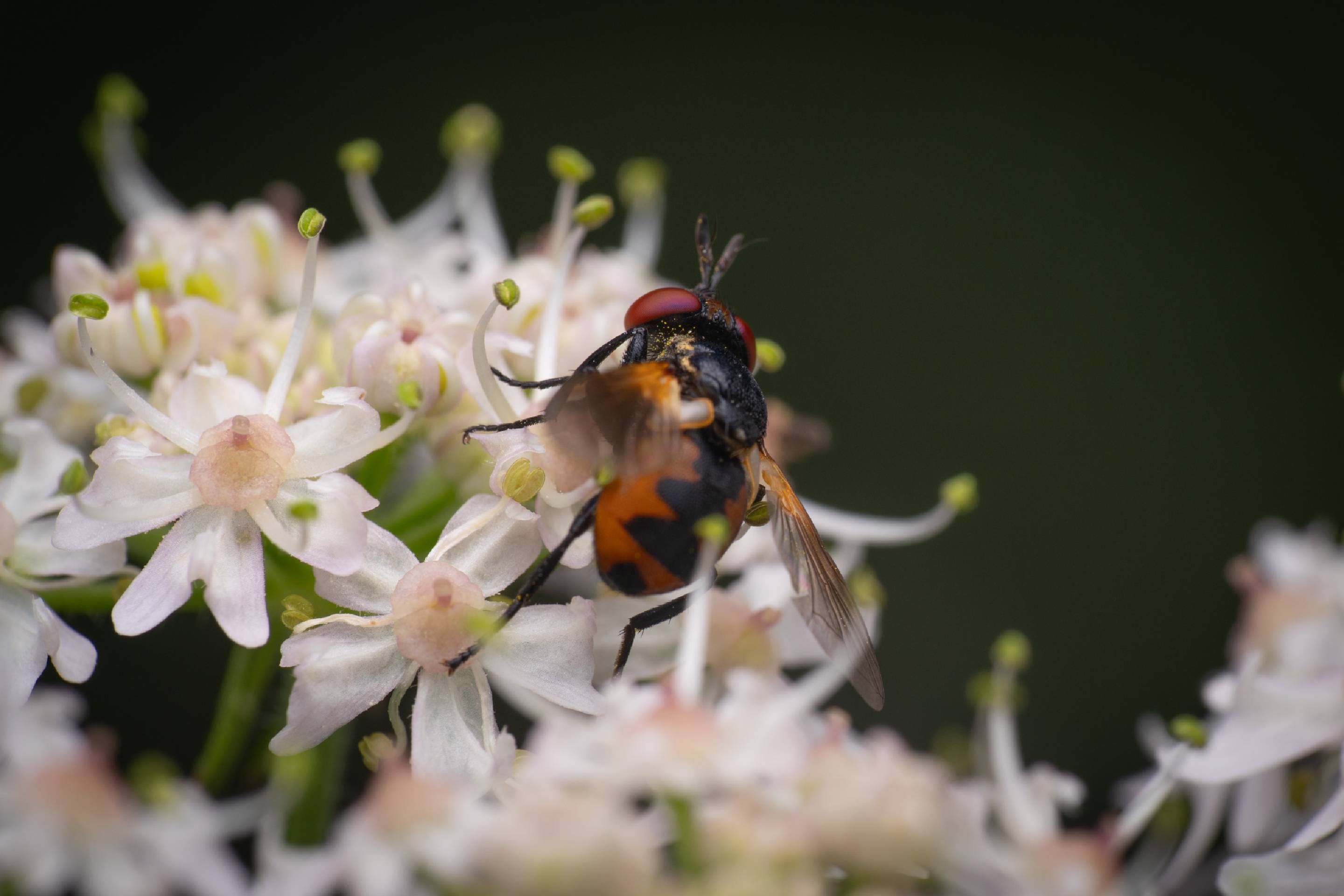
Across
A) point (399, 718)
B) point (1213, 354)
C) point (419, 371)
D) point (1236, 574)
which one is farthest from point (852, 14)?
point (399, 718)

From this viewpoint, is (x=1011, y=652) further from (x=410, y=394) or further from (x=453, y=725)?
(x=410, y=394)

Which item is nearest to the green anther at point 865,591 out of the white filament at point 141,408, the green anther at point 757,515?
the green anther at point 757,515

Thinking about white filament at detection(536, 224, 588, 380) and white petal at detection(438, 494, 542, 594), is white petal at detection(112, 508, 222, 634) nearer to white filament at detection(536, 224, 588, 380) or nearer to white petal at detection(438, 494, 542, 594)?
white petal at detection(438, 494, 542, 594)

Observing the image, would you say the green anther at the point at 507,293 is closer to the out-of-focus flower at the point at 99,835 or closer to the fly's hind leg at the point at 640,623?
the fly's hind leg at the point at 640,623

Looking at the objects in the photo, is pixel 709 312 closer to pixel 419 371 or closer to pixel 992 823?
pixel 419 371

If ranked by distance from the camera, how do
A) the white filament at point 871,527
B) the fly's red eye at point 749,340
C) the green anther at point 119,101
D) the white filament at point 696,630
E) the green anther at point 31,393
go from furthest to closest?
the green anther at point 119,101 → the white filament at point 871,527 → the green anther at point 31,393 → the fly's red eye at point 749,340 → the white filament at point 696,630

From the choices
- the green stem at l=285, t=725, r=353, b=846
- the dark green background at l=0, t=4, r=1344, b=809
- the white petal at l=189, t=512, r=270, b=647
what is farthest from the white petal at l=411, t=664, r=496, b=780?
the dark green background at l=0, t=4, r=1344, b=809
